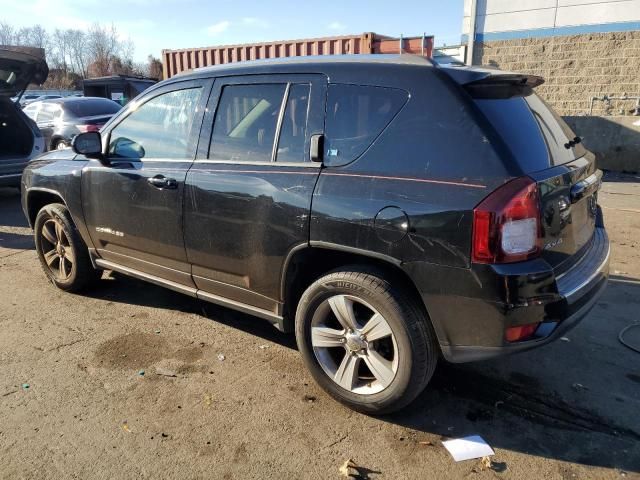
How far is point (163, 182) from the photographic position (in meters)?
3.55

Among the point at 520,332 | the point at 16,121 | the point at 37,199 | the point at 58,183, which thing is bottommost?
the point at 520,332

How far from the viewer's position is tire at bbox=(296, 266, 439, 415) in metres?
2.61

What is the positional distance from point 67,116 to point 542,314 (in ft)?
38.4

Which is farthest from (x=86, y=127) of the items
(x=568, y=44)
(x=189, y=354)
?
(x=568, y=44)

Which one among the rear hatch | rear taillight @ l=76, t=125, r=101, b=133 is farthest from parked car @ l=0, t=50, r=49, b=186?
the rear hatch

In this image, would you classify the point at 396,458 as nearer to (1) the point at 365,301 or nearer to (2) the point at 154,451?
(1) the point at 365,301

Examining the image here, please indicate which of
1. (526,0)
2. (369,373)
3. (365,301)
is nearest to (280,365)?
(369,373)

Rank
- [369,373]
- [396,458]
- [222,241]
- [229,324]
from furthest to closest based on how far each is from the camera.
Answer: [229,324] → [222,241] → [369,373] → [396,458]

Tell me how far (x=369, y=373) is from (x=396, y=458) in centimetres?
54

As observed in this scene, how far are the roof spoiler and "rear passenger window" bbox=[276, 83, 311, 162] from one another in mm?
839

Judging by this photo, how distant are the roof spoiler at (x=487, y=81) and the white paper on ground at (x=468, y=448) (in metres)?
1.80

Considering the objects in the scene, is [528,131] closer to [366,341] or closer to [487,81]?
[487,81]

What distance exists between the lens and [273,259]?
121 inches

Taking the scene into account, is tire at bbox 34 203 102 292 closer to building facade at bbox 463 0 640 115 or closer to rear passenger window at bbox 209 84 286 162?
rear passenger window at bbox 209 84 286 162
